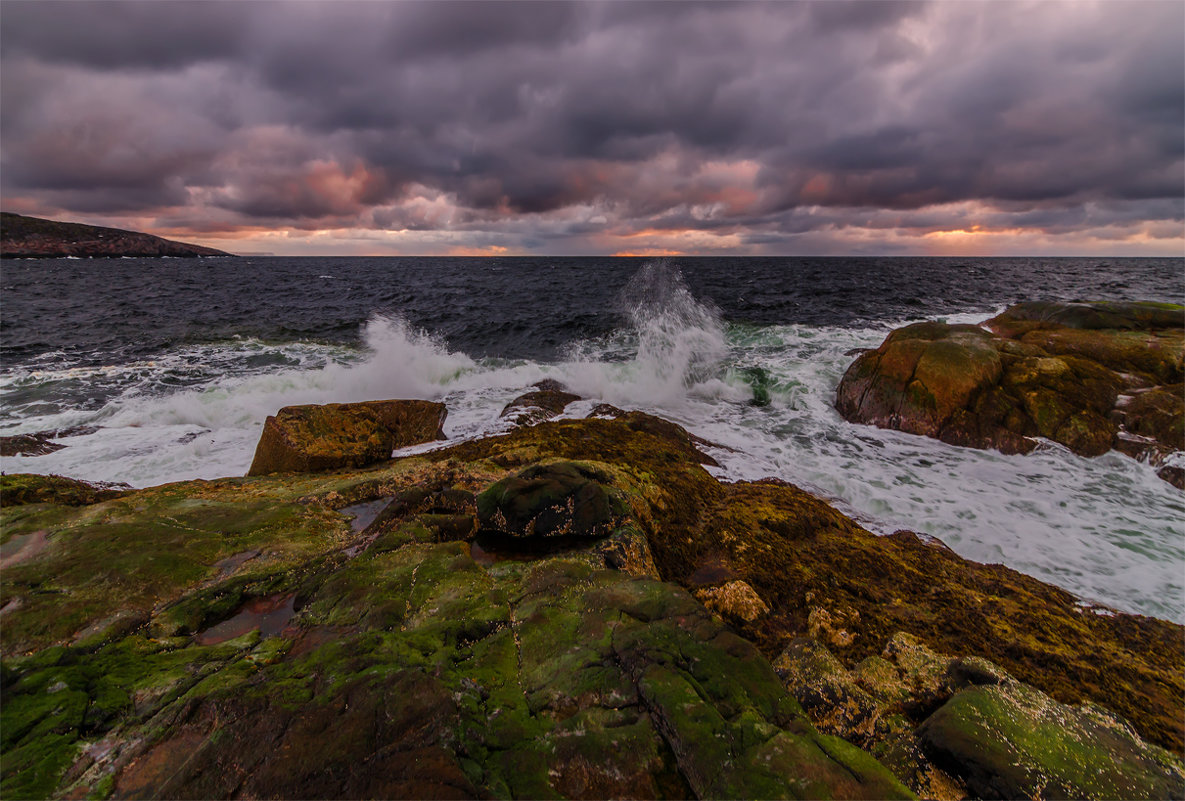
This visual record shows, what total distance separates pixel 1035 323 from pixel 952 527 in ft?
45.7

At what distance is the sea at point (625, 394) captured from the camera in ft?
23.1

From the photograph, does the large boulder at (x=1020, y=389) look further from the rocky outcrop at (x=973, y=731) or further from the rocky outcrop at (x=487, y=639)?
the rocky outcrop at (x=973, y=731)

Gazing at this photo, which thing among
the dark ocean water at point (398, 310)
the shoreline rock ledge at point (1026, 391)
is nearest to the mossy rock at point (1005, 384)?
the shoreline rock ledge at point (1026, 391)

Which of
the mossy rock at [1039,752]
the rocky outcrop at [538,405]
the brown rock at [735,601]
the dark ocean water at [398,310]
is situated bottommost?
the brown rock at [735,601]

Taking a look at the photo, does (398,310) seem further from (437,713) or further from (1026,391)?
(437,713)

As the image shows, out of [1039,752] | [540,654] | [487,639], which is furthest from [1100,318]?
[487,639]

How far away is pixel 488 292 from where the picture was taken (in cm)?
4228

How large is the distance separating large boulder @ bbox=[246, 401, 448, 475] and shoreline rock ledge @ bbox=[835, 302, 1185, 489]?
1105cm

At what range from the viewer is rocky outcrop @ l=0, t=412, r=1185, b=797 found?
92.7 inches

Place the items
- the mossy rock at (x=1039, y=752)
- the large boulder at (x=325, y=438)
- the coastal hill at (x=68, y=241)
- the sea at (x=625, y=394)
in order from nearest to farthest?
1. the mossy rock at (x=1039, y=752)
2. the sea at (x=625, y=394)
3. the large boulder at (x=325, y=438)
4. the coastal hill at (x=68, y=241)

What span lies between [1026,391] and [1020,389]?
0.11 meters

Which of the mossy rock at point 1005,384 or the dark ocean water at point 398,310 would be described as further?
the dark ocean water at point 398,310

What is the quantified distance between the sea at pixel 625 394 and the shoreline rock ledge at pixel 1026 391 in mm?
514

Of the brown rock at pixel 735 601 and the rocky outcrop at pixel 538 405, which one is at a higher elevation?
the rocky outcrop at pixel 538 405
